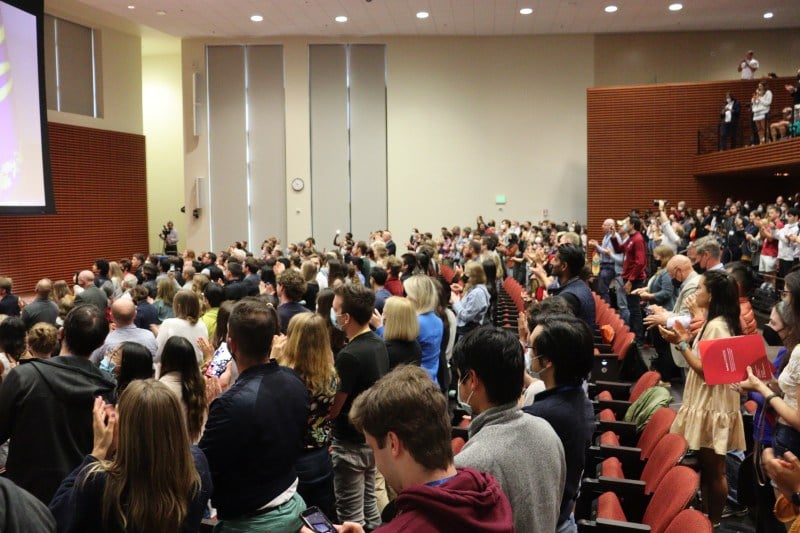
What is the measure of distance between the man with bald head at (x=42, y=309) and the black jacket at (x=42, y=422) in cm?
373

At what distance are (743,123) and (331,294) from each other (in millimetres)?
15622

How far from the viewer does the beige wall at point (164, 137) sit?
22141 millimetres

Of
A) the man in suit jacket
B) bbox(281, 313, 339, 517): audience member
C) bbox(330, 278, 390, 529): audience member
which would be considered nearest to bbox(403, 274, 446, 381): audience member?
bbox(330, 278, 390, 529): audience member

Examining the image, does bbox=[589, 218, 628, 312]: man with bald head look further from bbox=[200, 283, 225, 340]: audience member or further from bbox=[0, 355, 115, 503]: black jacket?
bbox=[0, 355, 115, 503]: black jacket

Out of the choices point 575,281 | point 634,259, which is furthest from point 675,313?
point 634,259

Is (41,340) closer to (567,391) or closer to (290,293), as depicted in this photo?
(290,293)

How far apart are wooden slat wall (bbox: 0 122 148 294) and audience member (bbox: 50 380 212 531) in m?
15.9

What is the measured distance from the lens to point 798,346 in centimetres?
272

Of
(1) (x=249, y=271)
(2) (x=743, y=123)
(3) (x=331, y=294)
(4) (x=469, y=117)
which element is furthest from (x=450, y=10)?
(3) (x=331, y=294)

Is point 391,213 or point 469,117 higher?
point 469,117

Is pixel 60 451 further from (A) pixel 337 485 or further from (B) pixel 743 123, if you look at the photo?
(B) pixel 743 123

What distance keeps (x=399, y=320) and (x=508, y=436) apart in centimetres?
201

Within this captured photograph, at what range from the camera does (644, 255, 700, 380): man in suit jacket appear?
383 centimetres

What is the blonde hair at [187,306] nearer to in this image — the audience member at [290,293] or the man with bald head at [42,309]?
the audience member at [290,293]
